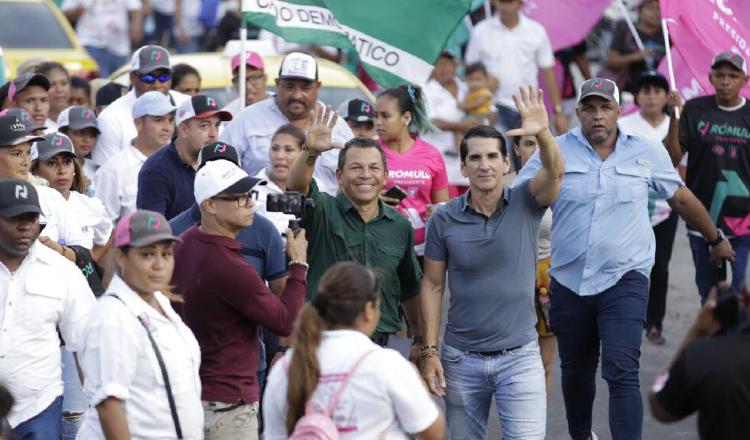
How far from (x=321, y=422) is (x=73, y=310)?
203 centimetres

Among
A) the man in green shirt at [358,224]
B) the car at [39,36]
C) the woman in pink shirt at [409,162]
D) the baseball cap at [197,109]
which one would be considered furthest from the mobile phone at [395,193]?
the car at [39,36]

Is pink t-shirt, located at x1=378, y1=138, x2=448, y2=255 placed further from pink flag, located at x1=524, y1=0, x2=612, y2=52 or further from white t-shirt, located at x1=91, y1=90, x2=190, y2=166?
pink flag, located at x1=524, y1=0, x2=612, y2=52

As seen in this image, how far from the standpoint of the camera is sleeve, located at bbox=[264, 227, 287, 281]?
751 centimetres

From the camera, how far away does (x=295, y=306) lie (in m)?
6.77

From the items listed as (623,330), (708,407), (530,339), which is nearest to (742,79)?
(623,330)

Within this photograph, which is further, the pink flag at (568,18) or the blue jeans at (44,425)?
the pink flag at (568,18)

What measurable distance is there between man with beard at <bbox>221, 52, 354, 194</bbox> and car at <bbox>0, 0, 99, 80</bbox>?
552 cm

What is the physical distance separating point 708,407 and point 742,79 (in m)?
5.76

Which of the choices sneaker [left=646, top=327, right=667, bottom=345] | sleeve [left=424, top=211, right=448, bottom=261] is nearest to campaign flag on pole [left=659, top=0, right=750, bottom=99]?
sneaker [left=646, top=327, right=667, bottom=345]

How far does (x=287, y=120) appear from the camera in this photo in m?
10.1

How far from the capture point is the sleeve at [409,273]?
7891mm

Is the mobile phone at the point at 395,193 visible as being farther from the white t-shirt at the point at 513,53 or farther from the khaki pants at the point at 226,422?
the white t-shirt at the point at 513,53

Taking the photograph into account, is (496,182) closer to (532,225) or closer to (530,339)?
(532,225)

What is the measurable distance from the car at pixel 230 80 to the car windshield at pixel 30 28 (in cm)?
238
